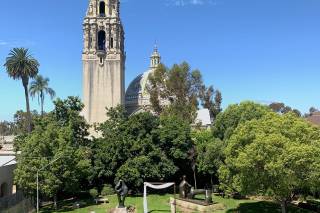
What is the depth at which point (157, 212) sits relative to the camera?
131ft

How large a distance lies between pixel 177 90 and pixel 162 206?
28.7 meters

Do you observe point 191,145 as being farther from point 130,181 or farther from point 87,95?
point 87,95

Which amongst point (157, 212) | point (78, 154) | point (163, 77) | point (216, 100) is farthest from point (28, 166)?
point (216, 100)

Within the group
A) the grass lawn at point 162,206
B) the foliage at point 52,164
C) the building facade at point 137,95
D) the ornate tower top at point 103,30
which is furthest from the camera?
the building facade at point 137,95

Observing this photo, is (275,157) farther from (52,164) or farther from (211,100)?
(211,100)

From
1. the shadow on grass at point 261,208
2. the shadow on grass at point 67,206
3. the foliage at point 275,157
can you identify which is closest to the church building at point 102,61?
the shadow on grass at point 67,206

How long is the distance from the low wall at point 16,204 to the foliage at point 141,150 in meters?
8.19

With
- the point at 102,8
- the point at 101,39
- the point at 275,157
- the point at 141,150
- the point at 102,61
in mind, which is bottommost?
the point at 275,157

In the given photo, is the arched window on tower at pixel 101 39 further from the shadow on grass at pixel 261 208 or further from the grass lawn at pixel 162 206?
the shadow on grass at pixel 261 208

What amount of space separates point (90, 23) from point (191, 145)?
3909cm

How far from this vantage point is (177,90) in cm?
6856

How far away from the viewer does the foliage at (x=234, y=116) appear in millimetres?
48000

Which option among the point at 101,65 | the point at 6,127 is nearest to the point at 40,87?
the point at 101,65

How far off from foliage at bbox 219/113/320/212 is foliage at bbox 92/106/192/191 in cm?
1244
